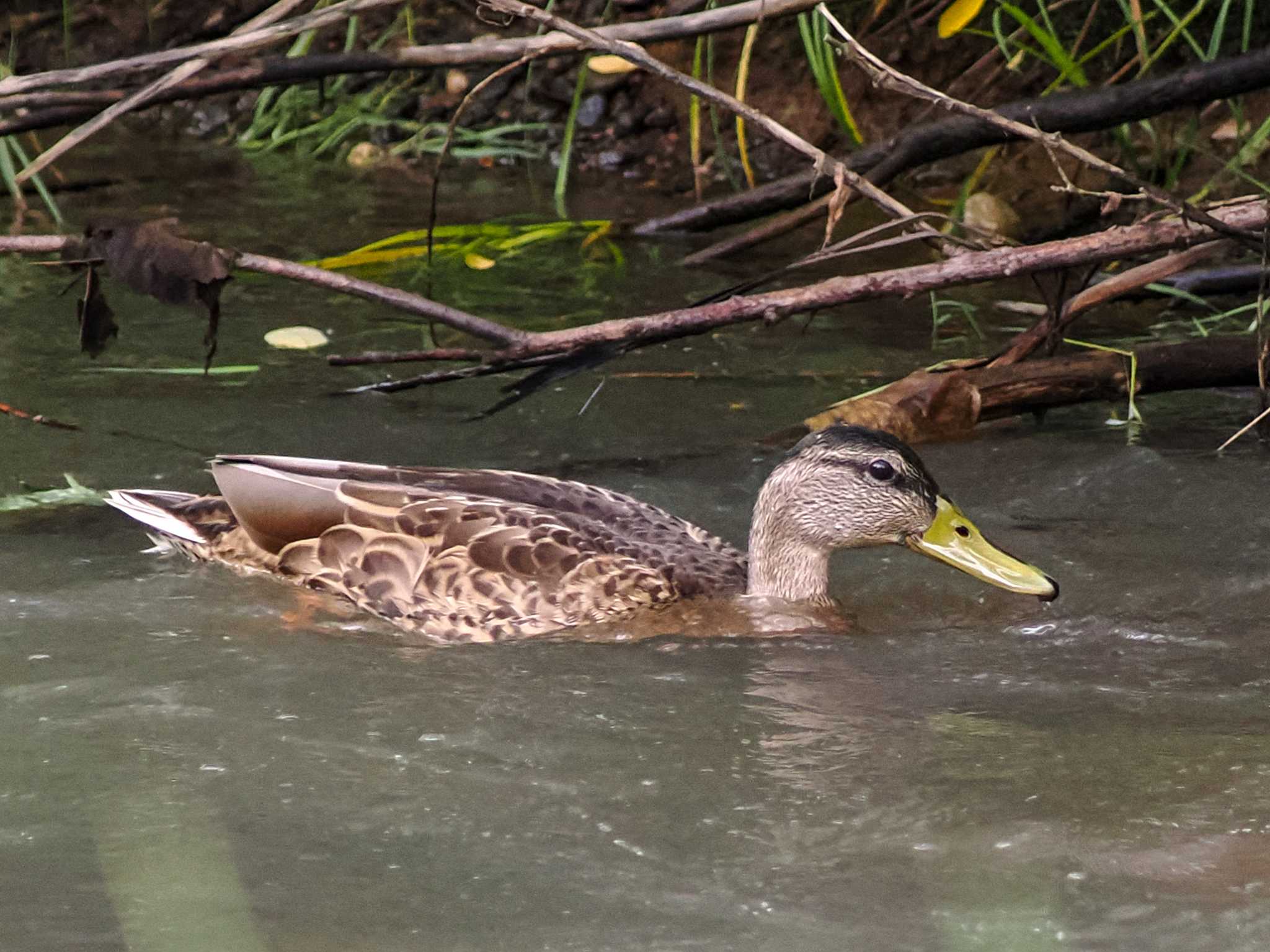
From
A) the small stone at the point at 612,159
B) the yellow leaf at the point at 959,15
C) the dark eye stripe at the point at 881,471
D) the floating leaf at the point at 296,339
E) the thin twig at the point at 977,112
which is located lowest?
the floating leaf at the point at 296,339

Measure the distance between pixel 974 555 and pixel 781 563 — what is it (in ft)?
1.81

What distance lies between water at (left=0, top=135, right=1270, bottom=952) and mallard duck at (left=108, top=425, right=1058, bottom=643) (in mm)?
142

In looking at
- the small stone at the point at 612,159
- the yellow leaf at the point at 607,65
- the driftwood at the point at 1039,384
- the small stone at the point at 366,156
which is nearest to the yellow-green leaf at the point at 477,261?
the yellow leaf at the point at 607,65

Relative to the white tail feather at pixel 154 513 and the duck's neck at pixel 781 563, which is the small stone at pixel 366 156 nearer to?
the white tail feather at pixel 154 513

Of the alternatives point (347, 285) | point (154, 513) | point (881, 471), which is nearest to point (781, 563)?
point (881, 471)

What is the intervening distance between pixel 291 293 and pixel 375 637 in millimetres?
3491

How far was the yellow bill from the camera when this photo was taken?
15.5 ft

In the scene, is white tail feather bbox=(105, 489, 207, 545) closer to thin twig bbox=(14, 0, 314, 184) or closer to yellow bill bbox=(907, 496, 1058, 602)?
thin twig bbox=(14, 0, 314, 184)

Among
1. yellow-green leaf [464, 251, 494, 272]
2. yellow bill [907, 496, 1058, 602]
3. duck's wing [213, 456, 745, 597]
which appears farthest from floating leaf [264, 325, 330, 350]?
yellow bill [907, 496, 1058, 602]

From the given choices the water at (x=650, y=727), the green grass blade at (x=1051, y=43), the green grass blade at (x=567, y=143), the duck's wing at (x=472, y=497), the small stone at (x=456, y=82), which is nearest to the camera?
the water at (x=650, y=727)

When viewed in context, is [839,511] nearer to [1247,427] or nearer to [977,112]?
[977,112]

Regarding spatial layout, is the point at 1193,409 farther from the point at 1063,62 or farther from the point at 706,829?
the point at 706,829

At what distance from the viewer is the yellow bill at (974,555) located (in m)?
4.71

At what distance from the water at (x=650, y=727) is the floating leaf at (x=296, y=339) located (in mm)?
481
